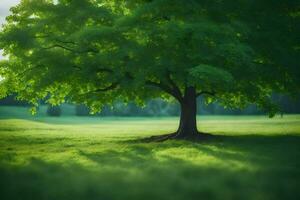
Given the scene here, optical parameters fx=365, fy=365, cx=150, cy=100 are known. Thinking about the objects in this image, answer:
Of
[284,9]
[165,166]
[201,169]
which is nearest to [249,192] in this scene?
[201,169]

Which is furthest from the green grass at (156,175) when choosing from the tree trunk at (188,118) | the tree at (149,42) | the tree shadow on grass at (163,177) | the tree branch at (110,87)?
the tree trunk at (188,118)

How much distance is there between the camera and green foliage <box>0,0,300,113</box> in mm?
20578

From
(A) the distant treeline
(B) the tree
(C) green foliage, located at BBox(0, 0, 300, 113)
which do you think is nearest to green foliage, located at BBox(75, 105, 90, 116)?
(A) the distant treeline

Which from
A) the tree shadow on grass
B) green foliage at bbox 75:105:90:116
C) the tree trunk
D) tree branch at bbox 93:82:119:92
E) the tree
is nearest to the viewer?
the tree shadow on grass

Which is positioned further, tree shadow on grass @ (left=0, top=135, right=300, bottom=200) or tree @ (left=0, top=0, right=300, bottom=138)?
tree @ (left=0, top=0, right=300, bottom=138)

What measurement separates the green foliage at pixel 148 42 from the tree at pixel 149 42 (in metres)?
0.06

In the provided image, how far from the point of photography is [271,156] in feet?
55.4

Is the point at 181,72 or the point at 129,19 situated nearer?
the point at 129,19

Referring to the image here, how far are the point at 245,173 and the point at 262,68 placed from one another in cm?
1131

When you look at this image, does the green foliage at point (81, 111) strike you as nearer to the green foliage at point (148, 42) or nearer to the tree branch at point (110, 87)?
the tree branch at point (110, 87)

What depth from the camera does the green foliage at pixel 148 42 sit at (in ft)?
67.5

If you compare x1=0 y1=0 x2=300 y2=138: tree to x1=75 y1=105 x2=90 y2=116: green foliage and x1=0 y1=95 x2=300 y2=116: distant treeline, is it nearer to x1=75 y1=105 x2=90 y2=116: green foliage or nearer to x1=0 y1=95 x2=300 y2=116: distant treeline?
x1=0 y1=95 x2=300 y2=116: distant treeline

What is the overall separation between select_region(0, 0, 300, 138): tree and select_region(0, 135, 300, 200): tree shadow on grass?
18.2 feet

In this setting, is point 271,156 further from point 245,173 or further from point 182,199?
point 182,199
